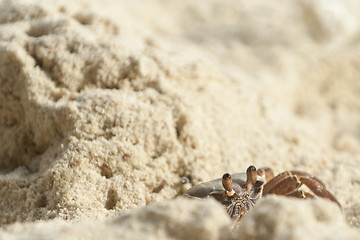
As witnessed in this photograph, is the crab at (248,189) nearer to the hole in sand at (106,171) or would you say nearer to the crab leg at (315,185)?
the crab leg at (315,185)

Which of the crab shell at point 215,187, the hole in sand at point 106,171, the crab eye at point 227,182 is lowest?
the hole in sand at point 106,171

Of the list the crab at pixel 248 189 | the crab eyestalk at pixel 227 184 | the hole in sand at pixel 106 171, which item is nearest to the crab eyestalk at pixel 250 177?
the crab at pixel 248 189

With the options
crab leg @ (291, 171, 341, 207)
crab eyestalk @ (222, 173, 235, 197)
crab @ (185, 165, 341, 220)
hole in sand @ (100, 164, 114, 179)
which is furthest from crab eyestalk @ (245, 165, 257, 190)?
hole in sand @ (100, 164, 114, 179)

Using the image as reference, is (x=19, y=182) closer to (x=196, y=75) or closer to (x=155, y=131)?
(x=155, y=131)

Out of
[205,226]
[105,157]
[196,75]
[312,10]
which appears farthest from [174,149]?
[312,10]

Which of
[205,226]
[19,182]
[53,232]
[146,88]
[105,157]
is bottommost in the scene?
[19,182]

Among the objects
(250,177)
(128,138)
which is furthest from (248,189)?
(128,138)
